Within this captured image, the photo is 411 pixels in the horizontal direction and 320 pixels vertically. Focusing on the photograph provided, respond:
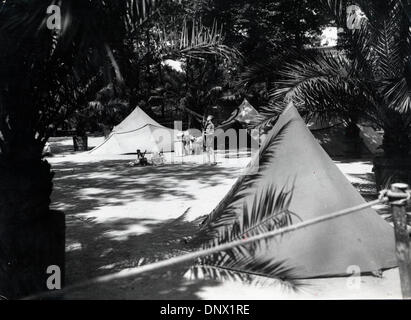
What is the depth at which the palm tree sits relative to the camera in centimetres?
855

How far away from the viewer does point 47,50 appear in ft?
12.8

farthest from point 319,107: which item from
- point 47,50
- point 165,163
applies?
point 165,163

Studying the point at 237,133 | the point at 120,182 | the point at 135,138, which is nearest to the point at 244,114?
the point at 237,133

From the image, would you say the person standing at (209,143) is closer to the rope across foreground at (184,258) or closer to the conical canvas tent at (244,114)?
the conical canvas tent at (244,114)

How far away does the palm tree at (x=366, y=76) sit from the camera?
8555 millimetres

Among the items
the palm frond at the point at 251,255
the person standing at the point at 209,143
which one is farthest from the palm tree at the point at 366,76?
the person standing at the point at 209,143

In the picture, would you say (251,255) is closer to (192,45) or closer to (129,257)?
(129,257)

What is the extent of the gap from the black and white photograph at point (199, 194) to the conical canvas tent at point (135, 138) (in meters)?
11.2

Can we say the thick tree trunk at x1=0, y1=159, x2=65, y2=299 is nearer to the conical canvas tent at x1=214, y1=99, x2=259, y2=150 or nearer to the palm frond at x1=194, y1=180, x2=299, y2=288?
the palm frond at x1=194, y1=180, x2=299, y2=288

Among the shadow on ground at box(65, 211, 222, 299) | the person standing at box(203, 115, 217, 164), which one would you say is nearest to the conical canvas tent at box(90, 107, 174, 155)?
the person standing at box(203, 115, 217, 164)

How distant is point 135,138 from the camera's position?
2275 cm

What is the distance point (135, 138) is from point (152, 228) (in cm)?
1535
